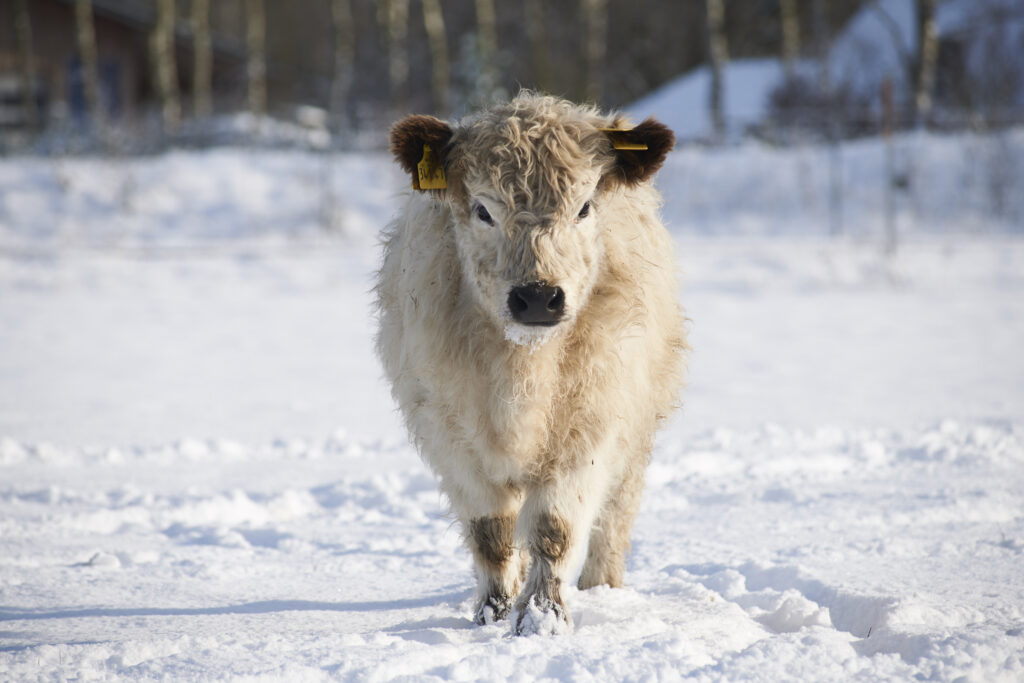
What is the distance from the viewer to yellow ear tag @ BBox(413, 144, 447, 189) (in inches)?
145

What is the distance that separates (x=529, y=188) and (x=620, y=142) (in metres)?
0.52

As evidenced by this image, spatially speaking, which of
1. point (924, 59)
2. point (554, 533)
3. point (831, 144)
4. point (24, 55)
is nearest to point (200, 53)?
point (24, 55)

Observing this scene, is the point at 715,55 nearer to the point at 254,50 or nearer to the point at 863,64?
the point at 863,64

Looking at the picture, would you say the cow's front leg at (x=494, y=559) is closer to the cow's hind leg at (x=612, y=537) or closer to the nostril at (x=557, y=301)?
the cow's hind leg at (x=612, y=537)

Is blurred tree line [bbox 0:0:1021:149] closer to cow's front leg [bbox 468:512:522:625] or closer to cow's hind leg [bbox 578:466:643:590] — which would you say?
cow's hind leg [bbox 578:466:643:590]

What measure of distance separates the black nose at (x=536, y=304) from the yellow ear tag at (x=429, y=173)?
0.67 m

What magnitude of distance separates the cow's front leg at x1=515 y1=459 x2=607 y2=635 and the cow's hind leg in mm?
612

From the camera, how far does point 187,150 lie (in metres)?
24.0

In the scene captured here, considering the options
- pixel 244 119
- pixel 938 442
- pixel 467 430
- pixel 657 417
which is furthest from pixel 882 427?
pixel 244 119

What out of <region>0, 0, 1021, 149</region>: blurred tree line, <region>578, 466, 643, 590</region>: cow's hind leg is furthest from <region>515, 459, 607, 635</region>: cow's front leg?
<region>0, 0, 1021, 149</region>: blurred tree line

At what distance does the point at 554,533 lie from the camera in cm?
358

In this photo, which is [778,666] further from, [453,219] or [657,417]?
[453,219]

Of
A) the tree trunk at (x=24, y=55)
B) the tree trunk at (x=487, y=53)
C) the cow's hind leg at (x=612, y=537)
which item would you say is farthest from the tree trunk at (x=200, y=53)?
the cow's hind leg at (x=612, y=537)

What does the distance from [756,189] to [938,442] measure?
1591 centimetres
